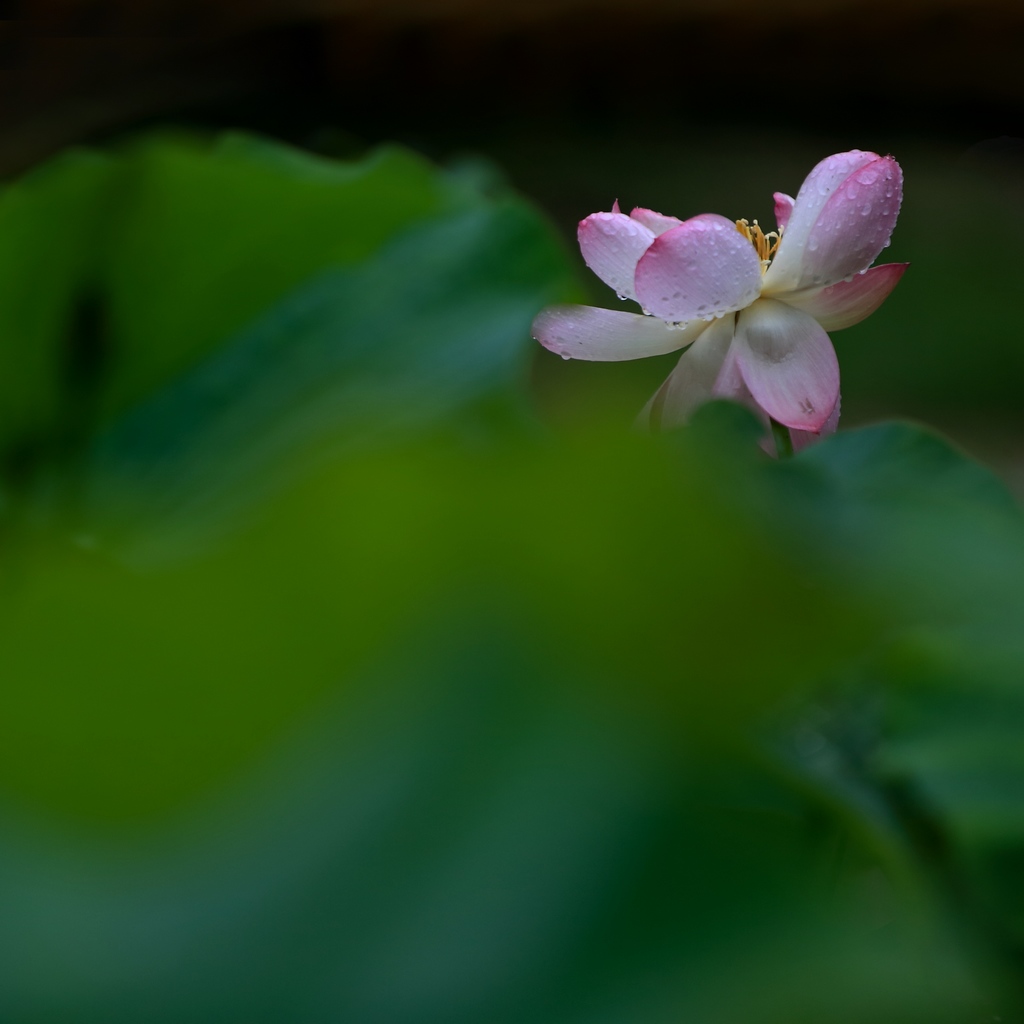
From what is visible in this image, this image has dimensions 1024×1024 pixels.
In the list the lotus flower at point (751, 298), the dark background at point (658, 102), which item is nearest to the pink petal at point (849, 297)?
the lotus flower at point (751, 298)

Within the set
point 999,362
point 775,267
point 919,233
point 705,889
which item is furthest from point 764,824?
point 919,233

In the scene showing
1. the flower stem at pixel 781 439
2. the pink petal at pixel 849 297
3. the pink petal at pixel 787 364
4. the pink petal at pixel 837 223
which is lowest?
the flower stem at pixel 781 439

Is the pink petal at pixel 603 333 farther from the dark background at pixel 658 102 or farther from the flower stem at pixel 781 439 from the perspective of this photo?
the dark background at pixel 658 102

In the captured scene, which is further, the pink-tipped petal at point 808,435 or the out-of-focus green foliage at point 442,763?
the pink-tipped petal at point 808,435

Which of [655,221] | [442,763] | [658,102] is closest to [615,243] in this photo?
[655,221]

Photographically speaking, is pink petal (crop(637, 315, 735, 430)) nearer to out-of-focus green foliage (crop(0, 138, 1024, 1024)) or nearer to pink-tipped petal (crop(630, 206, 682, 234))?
pink-tipped petal (crop(630, 206, 682, 234))

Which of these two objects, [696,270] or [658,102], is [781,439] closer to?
[696,270]

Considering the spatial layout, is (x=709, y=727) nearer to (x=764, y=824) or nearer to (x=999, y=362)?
(x=764, y=824)
